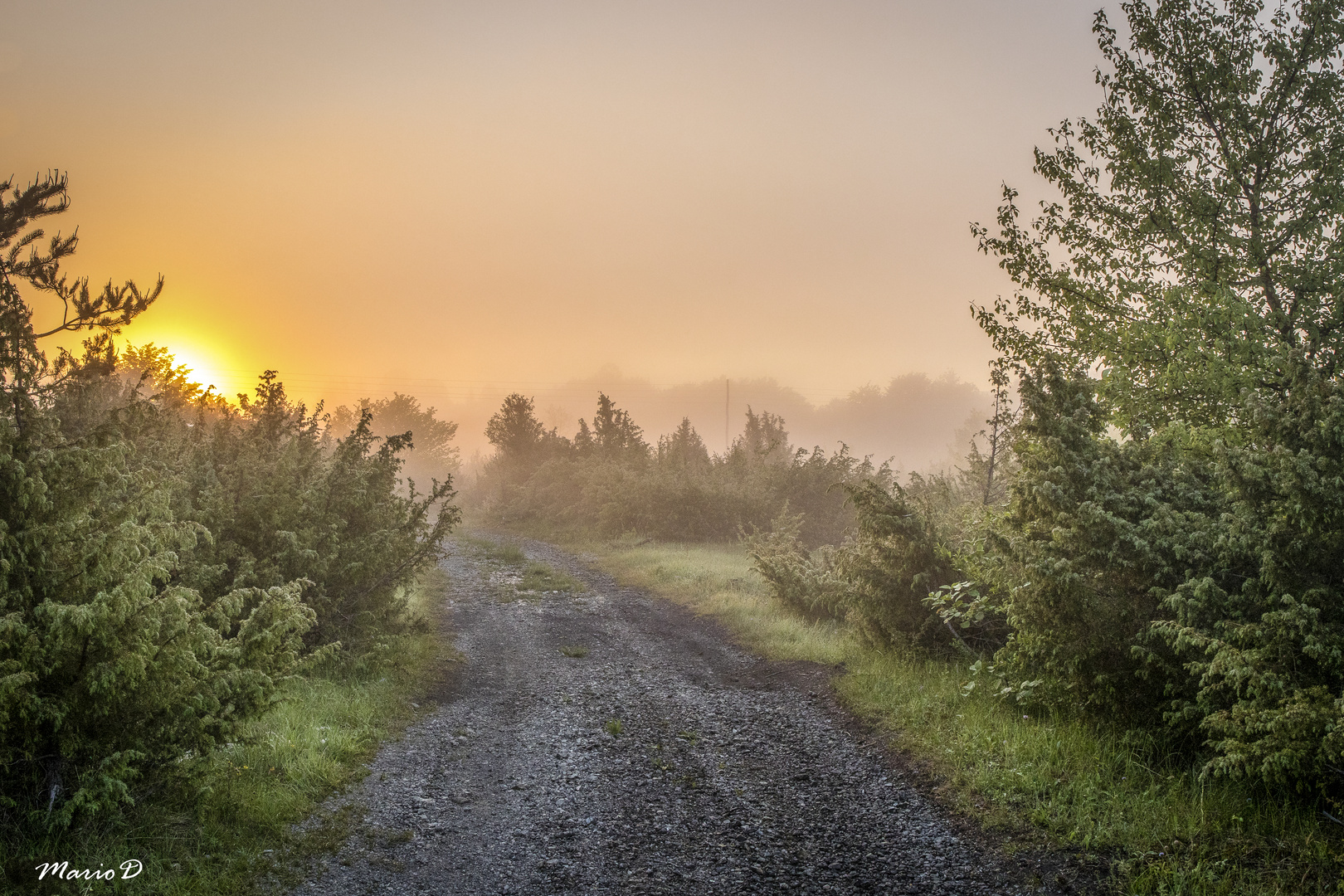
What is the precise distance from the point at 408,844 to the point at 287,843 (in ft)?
2.77

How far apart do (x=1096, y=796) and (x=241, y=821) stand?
6468 mm

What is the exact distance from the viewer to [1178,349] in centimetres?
891

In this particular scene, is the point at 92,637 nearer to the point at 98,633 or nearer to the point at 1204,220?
the point at 98,633

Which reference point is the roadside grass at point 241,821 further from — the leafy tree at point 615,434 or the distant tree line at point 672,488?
the leafy tree at point 615,434

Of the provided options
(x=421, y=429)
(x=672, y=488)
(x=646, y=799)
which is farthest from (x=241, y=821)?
(x=421, y=429)

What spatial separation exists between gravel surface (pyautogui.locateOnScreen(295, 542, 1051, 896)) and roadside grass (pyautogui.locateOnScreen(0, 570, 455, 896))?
273 mm

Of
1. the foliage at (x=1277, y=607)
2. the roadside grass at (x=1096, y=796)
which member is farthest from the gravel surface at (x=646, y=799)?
the foliage at (x=1277, y=607)

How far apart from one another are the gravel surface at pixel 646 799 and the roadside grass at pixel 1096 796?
495 mm

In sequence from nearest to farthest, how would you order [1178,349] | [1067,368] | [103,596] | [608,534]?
[103,596] → [1178,349] → [1067,368] → [608,534]

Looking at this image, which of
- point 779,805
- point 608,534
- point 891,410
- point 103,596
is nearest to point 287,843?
point 103,596

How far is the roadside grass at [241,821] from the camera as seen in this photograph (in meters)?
4.21

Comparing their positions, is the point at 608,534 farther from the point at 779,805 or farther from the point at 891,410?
the point at 891,410

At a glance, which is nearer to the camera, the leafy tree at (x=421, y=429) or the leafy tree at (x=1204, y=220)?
the leafy tree at (x=1204, y=220)

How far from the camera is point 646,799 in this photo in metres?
6.12
